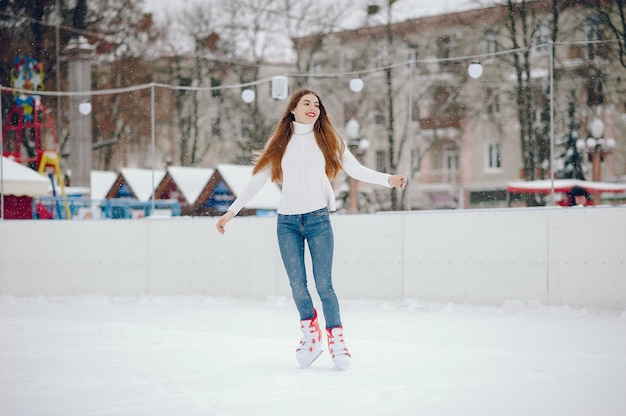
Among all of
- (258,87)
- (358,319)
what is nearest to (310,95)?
(358,319)

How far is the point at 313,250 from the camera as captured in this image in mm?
3910

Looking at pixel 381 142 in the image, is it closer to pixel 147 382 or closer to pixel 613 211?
pixel 613 211

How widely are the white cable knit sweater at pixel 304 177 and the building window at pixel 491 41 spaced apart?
946 centimetres

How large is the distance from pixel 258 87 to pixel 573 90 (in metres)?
3.71

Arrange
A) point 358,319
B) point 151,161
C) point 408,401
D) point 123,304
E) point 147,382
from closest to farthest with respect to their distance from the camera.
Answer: point 408,401 < point 147,382 < point 358,319 < point 123,304 < point 151,161

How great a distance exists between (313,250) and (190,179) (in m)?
5.84

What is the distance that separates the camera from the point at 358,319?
20.2 feet

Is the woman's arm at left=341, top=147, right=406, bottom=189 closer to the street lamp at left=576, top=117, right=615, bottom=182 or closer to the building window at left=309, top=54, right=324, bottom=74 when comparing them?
the street lamp at left=576, top=117, right=615, bottom=182

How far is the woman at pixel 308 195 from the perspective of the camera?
3900 millimetres

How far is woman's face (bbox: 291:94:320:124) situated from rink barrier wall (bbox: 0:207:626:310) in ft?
10.6

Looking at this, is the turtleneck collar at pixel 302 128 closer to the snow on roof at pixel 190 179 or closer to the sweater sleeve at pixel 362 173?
the sweater sleeve at pixel 362 173

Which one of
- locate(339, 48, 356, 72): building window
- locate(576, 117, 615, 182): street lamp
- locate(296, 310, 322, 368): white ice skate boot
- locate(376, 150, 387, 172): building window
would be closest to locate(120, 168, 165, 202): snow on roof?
locate(376, 150, 387, 172): building window

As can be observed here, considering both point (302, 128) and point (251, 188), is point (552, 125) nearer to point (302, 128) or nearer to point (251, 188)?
point (302, 128)

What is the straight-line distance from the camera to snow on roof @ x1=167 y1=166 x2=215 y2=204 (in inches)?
354
